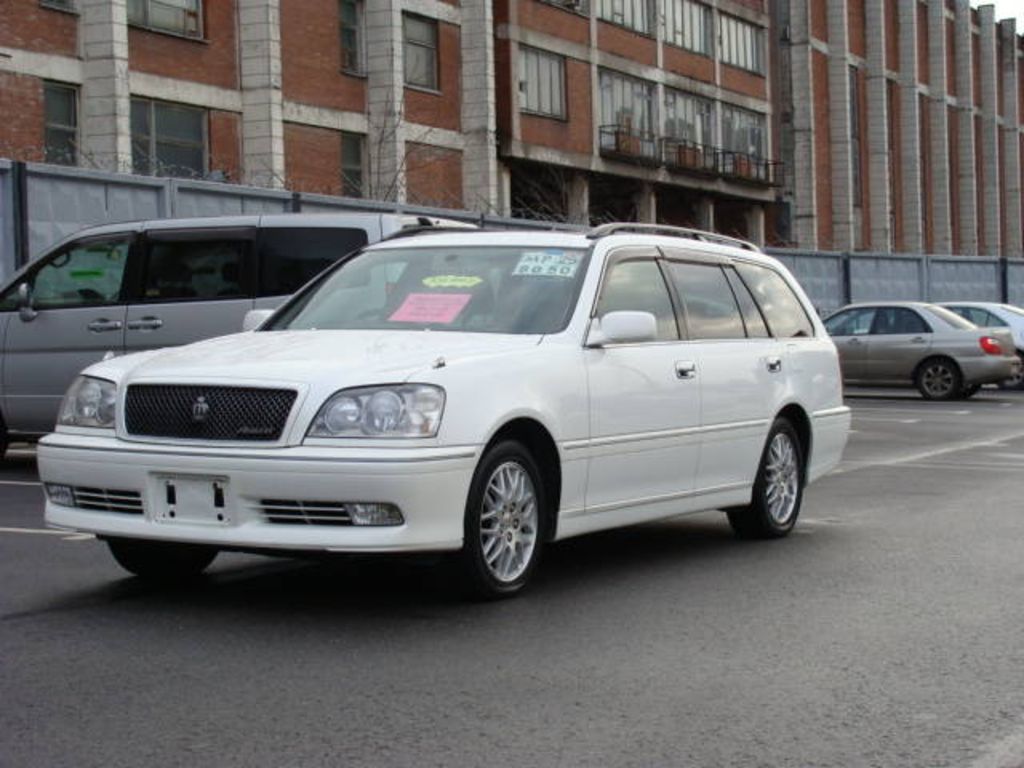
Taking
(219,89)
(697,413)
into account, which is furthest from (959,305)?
(697,413)

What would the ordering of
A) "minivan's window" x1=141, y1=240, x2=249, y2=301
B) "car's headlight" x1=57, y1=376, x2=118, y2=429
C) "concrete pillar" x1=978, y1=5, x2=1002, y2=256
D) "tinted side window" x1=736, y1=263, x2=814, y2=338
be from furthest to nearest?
"concrete pillar" x1=978, y1=5, x2=1002, y2=256
"minivan's window" x1=141, y1=240, x2=249, y2=301
"tinted side window" x1=736, y1=263, x2=814, y2=338
"car's headlight" x1=57, y1=376, x2=118, y2=429

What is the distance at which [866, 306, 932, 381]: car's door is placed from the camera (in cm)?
2502

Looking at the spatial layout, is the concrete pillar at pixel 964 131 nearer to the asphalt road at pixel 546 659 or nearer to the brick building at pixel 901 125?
the brick building at pixel 901 125

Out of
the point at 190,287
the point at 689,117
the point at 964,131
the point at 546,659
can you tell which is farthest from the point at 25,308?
the point at 964,131

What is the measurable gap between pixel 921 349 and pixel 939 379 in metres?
0.55

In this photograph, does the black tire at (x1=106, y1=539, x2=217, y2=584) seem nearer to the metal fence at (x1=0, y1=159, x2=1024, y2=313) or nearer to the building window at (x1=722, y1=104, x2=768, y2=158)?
the metal fence at (x1=0, y1=159, x2=1024, y2=313)

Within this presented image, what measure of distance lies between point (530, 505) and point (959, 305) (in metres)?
21.5

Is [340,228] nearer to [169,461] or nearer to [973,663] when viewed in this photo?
[169,461]

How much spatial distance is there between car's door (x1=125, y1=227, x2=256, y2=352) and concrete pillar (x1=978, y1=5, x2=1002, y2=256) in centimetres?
7292

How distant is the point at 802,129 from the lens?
211ft

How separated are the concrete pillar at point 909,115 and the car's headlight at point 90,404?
68203 millimetres

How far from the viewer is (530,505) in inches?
276

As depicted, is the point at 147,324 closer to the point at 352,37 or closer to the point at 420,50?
the point at 352,37

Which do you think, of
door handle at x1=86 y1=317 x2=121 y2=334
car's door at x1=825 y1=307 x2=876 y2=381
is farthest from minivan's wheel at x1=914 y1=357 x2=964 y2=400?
door handle at x1=86 y1=317 x2=121 y2=334
